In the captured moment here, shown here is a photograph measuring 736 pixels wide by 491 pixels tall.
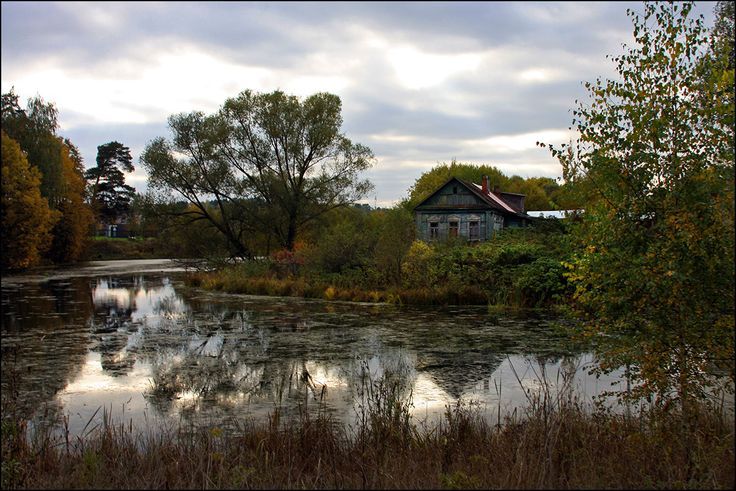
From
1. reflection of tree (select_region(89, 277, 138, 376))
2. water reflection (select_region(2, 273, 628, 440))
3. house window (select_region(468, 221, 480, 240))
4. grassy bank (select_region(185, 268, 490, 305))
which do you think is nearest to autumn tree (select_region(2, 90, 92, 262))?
reflection of tree (select_region(89, 277, 138, 376))

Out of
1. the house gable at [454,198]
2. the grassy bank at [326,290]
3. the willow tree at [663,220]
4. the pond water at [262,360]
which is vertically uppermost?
the house gable at [454,198]

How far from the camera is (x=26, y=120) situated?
33875 mm

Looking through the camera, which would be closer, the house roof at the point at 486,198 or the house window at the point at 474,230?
the house roof at the point at 486,198

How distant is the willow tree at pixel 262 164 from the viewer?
1282 inches

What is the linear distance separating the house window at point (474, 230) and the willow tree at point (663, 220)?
1180 inches

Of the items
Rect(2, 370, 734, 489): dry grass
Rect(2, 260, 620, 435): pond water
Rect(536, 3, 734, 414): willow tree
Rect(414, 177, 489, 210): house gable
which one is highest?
Rect(414, 177, 489, 210): house gable

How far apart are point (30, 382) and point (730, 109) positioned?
8983 millimetres

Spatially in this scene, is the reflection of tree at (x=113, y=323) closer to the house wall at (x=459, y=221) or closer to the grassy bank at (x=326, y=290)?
the grassy bank at (x=326, y=290)

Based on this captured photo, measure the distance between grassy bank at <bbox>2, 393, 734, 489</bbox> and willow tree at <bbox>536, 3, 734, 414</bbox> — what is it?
0.62 metres

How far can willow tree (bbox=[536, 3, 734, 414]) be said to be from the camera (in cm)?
484

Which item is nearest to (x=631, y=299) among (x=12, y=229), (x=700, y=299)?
(x=700, y=299)

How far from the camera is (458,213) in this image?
3600cm

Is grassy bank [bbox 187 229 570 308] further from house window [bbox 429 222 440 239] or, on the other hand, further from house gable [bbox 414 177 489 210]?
house window [bbox 429 222 440 239]

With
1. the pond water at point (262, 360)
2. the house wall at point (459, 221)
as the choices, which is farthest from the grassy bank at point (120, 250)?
the pond water at point (262, 360)
